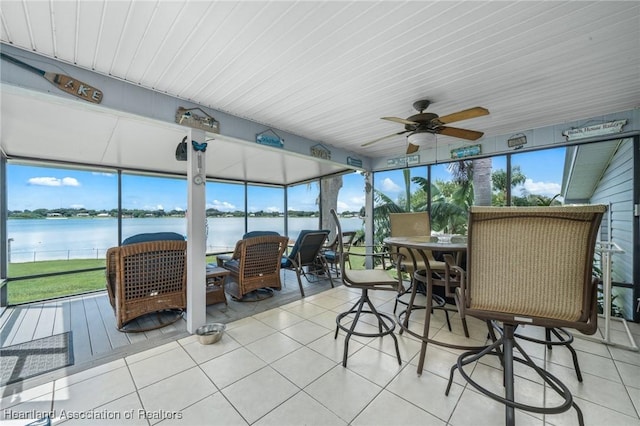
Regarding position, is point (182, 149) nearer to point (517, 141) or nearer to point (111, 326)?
point (111, 326)

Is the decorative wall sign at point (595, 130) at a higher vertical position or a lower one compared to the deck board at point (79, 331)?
higher

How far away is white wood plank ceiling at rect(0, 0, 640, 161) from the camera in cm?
159

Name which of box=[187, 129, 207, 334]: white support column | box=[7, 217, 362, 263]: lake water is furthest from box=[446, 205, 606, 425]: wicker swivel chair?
box=[7, 217, 362, 263]: lake water

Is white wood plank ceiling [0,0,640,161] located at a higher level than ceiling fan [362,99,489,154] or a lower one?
higher

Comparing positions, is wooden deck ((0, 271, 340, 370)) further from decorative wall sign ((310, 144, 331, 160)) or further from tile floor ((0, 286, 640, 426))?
decorative wall sign ((310, 144, 331, 160))

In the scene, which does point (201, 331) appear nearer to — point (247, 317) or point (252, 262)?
point (247, 317)

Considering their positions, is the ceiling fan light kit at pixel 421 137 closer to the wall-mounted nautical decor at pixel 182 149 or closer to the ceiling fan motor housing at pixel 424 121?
the ceiling fan motor housing at pixel 424 121

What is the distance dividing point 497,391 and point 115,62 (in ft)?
13.6

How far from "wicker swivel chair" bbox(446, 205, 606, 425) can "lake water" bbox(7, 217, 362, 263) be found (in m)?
6.01

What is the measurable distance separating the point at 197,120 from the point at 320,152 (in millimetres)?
2194

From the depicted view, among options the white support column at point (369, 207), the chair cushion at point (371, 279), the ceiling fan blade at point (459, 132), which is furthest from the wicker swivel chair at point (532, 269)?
the white support column at point (369, 207)

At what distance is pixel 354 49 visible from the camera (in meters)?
1.99

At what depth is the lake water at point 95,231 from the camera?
5027 millimetres

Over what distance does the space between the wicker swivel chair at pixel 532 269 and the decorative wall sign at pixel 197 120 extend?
298 centimetres
